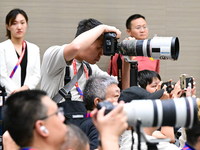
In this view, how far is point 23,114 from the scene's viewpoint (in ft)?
5.41

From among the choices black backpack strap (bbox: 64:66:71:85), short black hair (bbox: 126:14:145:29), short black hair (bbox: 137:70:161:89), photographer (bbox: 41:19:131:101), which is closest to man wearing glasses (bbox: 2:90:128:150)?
photographer (bbox: 41:19:131:101)

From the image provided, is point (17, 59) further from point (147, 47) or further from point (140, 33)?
point (147, 47)

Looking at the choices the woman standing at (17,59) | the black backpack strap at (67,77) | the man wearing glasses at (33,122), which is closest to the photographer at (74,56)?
the black backpack strap at (67,77)

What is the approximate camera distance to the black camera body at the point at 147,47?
232 cm

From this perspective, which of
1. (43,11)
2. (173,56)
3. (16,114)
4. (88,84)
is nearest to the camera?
(16,114)

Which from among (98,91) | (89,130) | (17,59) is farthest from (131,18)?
(89,130)

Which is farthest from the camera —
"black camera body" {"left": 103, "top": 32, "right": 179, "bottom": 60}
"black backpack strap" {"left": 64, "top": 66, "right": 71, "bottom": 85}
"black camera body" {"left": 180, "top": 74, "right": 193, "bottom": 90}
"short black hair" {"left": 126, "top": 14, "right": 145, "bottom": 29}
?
"short black hair" {"left": 126, "top": 14, "right": 145, "bottom": 29}

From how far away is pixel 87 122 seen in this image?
8.15 feet

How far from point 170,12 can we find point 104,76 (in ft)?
7.85

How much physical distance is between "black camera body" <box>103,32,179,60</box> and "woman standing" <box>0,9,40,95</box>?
4.78 ft

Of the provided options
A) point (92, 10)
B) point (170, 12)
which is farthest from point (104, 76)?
point (170, 12)

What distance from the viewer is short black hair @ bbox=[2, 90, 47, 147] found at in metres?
1.64

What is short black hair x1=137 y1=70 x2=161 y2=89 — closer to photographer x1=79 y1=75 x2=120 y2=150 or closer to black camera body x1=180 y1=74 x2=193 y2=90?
black camera body x1=180 y1=74 x2=193 y2=90

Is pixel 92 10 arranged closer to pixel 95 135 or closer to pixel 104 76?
pixel 104 76
